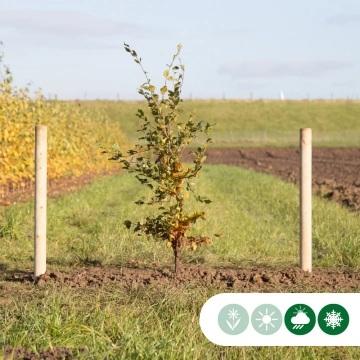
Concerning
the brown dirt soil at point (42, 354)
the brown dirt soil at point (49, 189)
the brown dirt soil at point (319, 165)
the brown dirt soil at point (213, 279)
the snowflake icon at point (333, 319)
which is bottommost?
the brown dirt soil at point (42, 354)

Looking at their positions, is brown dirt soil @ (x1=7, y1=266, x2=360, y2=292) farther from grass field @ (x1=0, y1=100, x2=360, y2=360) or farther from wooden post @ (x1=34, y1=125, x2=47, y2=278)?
wooden post @ (x1=34, y1=125, x2=47, y2=278)

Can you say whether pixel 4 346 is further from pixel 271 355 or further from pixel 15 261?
pixel 15 261

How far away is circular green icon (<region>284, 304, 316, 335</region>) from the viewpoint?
4.50 metres

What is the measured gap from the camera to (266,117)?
78.8 meters

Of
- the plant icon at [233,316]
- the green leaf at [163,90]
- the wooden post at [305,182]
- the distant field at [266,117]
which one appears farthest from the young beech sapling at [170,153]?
the distant field at [266,117]

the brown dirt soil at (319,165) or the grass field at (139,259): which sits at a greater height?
the brown dirt soil at (319,165)

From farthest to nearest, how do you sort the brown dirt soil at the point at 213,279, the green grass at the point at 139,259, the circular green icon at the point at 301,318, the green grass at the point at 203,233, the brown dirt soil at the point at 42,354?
the green grass at the point at 203,233 → the brown dirt soil at the point at 213,279 → the green grass at the point at 139,259 → the circular green icon at the point at 301,318 → the brown dirt soil at the point at 42,354

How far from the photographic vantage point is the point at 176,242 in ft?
23.5

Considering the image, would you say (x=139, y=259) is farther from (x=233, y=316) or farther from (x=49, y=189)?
(x=49, y=189)

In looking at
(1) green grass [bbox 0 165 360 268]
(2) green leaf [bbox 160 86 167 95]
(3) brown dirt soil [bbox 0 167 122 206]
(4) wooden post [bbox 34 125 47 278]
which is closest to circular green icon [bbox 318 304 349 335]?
(2) green leaf [bbox 160 86 167 95]

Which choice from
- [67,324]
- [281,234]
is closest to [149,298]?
[67,324]

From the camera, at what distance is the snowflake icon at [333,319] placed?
453 centimetres

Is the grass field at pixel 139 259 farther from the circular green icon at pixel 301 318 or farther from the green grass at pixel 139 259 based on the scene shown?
the circular green icon at pixel 301 318

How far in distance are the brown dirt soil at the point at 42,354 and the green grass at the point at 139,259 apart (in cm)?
8
